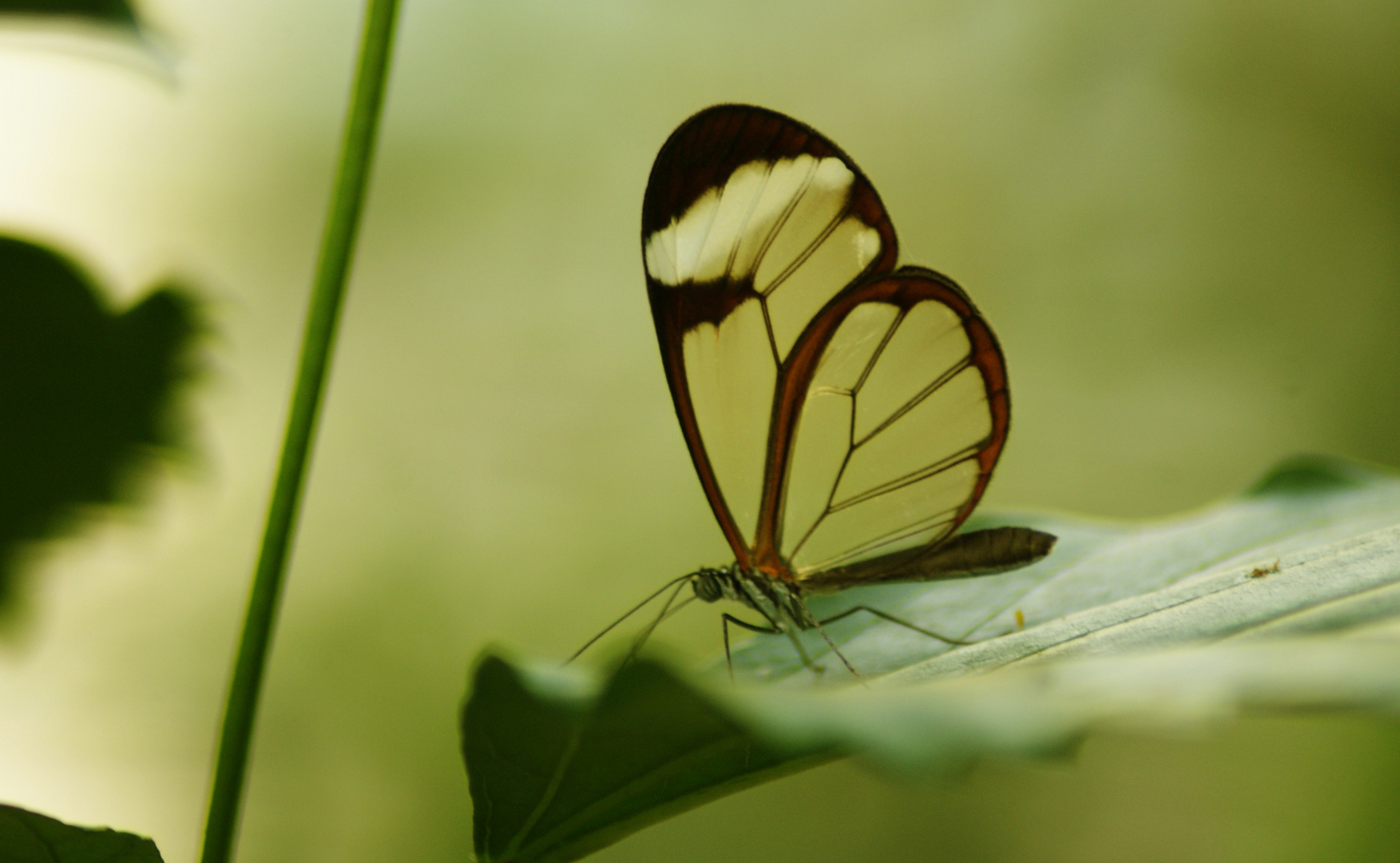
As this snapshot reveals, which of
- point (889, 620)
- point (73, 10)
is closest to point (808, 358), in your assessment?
point (889, 620)

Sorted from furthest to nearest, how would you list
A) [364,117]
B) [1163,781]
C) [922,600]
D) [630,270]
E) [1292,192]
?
[1292,192], [630,270], [1163,781], [922,600], [364,117]

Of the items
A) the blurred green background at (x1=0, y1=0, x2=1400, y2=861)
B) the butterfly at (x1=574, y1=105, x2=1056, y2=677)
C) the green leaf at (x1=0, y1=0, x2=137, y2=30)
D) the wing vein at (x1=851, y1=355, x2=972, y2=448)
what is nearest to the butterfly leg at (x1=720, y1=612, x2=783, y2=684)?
the butterfly at (x1=574, y1=105, x2=1056, y2=677)

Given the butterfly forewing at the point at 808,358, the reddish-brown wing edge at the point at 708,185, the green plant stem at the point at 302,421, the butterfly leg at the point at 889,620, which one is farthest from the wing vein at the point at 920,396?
the green plant stem at the point at 302,421

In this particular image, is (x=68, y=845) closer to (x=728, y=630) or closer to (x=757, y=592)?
(x=728, y=630)

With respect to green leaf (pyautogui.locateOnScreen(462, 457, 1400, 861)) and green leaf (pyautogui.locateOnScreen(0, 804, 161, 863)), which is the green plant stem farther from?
green leaf (pyautogui.locateOnScreen(462, 457, 1400, 861))

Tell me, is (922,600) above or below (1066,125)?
below

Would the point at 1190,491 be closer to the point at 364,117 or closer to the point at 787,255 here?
the point at 787,255

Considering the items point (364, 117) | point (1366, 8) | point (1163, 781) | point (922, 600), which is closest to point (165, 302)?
point (364, 117)
